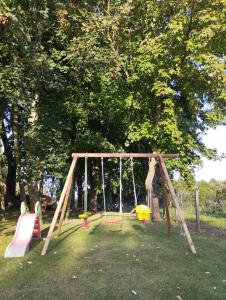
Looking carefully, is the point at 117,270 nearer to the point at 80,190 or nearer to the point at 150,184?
the point at 150,184

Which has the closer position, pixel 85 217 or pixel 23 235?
pixel 23 235

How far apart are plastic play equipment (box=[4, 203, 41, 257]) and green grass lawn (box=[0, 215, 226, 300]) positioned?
0.21 m

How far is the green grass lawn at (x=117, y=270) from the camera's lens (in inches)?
238

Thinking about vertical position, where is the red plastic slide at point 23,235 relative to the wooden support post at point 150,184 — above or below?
below

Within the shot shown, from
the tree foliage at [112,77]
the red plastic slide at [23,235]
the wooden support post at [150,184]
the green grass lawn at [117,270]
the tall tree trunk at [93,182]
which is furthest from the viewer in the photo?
the tall tree trunk at [93,182]

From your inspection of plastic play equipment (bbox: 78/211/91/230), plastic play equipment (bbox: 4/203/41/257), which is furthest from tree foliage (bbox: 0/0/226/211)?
plastic play equipment (bbox: 4/203/41/257)

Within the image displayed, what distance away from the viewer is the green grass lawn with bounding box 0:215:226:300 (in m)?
6.04

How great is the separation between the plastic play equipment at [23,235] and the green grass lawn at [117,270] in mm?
210

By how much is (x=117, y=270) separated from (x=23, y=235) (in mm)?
3102

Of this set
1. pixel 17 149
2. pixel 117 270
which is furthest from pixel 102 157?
pixel 17 149

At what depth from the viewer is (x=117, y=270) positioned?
721cm

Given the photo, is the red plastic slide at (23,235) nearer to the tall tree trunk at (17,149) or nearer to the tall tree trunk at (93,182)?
the tall tree trunk at (17,149)

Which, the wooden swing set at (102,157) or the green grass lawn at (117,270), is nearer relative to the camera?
the green grass lawn at (117,270)

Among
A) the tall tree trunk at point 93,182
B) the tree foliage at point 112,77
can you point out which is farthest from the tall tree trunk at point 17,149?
the tall tree trunk at point 93,182
